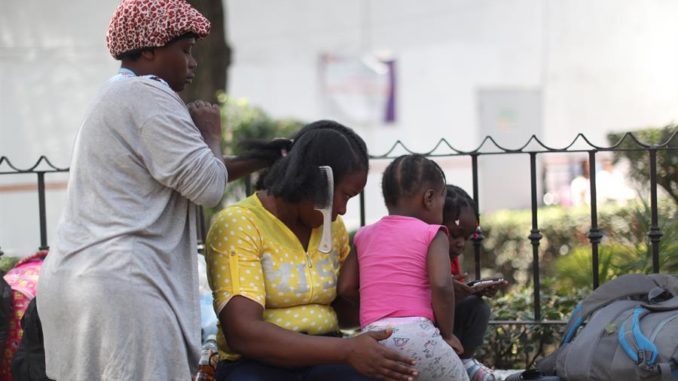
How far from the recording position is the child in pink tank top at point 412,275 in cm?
329

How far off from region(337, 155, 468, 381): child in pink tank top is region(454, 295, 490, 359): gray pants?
29cm

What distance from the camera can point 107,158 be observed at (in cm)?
284

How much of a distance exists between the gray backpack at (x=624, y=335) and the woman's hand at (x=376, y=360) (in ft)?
2.67

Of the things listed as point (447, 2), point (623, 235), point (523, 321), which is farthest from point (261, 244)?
point (447, 2)

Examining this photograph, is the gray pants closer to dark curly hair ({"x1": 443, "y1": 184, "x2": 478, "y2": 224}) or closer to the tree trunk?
dark curly hair ({"x1": 443, "y1": 184, "x2": 478, "y2": 224})

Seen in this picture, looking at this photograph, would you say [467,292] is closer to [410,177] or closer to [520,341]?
[410,177]

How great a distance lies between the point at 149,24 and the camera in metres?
2.91

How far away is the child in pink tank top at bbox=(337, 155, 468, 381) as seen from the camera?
10.8 ft

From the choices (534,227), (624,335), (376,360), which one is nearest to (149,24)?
(376,360)

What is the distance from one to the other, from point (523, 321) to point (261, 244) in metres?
1.70

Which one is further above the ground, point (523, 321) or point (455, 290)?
point (455, 290)

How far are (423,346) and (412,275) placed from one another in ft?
0.82

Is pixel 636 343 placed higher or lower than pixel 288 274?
lower

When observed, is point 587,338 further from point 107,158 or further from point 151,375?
point 107,158
